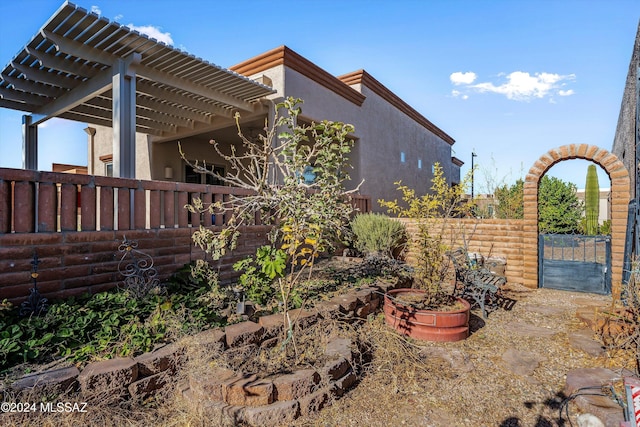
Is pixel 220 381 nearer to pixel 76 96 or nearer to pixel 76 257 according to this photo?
pixel 76 257

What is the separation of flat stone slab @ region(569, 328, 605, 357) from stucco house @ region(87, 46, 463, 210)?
627 cm

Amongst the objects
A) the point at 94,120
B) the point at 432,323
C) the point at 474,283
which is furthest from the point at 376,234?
the point at 94,120

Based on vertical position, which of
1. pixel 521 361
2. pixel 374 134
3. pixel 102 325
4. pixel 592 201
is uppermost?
pixel 374 134

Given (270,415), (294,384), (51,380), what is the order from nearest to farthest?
(51,380), (270,415), (294,384)

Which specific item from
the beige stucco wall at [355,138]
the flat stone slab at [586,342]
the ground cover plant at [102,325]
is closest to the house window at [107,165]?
the beige stucco wall at [355,138]

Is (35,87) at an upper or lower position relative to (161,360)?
upper

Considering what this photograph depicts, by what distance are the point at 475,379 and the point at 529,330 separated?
171 cm

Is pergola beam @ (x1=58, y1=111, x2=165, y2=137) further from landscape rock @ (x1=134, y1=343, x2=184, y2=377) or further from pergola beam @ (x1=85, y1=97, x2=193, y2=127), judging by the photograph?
landscape rock @ (x1=134, y1=343, x2=184, y2=377)

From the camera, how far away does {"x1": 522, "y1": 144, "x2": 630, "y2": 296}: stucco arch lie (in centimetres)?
Result: 548

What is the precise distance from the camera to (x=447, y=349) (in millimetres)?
3535

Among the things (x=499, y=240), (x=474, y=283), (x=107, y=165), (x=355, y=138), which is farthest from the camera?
(x=107, y=165)

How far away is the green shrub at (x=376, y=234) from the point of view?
21.6 feet

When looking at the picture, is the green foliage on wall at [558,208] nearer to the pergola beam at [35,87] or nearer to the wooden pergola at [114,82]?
the wooden pergola at [114,82]

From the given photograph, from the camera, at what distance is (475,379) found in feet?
9.70
